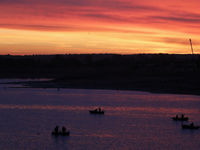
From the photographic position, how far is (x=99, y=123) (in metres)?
46.6

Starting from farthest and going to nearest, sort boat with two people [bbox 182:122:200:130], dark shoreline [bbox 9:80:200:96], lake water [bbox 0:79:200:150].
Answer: dark shoreline [bbox 9:80:200:96], boat with two people [bbox 182:122:200:130], lake water [bbox 0:79:200:150]

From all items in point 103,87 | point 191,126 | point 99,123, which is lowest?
point 191,126

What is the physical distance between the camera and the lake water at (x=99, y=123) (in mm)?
36219

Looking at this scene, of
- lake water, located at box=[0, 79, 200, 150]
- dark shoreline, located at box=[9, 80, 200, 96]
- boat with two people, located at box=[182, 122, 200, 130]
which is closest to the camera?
lake water, located at box=[0, 79, 200, 150]

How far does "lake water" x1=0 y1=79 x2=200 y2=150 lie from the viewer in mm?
36219

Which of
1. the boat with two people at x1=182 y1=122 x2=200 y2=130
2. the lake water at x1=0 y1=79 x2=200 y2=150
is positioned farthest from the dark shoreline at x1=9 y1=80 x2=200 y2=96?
the boat with two people at x1=182 y1=122 x2=200 y2=130

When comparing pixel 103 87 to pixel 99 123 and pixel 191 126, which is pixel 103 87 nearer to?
pixel 99 123

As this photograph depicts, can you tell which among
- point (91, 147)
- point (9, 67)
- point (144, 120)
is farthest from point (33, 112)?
point (9, 67)

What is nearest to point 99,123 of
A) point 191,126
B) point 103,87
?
point 191,126

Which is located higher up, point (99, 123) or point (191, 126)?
point (99, 123)

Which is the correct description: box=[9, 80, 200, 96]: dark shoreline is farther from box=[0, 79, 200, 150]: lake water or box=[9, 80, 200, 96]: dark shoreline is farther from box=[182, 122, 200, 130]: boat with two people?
box=[182, 122, 200, 130]: boat with two people

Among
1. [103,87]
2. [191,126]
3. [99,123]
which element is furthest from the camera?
[103,87]

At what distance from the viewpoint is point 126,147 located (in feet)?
115

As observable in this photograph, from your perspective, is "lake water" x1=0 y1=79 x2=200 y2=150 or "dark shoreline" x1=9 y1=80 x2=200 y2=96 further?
"dark shoreline" x1=9 y1=80 x2=200 y2=96
